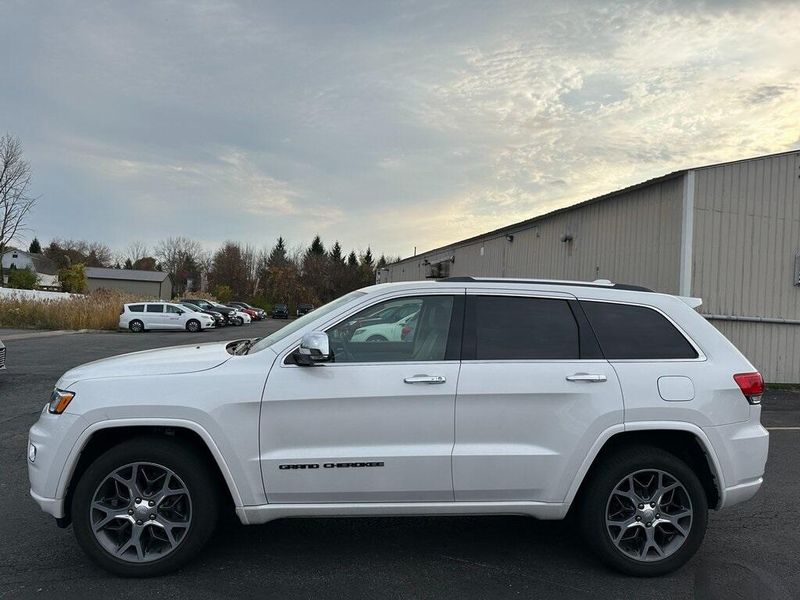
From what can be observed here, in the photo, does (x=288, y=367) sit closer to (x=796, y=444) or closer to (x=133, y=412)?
(x=133, y=412)

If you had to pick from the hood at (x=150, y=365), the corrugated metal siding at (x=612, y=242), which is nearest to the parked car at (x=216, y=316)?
the corrugated metal siding at (x=612, y=242)

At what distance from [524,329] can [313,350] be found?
4.47ft

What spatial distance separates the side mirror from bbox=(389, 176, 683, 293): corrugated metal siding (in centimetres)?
1057

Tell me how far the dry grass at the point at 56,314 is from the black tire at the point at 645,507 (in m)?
31.8

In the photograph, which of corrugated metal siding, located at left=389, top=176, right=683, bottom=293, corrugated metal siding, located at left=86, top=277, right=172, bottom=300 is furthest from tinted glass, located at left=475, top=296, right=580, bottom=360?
corrugated metal siding, located at left=86, top=277, right=172, bottom=300

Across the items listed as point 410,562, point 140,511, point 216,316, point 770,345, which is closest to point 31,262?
point 216,316

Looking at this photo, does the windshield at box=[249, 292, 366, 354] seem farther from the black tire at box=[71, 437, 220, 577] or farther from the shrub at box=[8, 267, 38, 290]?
the shrub at box=[8, 267, 38, 290]

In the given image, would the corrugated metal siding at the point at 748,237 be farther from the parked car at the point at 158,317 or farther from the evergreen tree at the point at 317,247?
the evergreen tree at the point at 317,247

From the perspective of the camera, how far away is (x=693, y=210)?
459 inches

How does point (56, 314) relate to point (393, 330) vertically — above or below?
below

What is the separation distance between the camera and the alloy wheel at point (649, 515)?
3.53 m

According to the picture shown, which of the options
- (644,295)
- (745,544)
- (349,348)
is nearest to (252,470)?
(349,348)

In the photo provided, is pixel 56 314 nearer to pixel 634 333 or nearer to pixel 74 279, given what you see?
pixel 634 333

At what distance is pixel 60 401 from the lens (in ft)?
11.0
